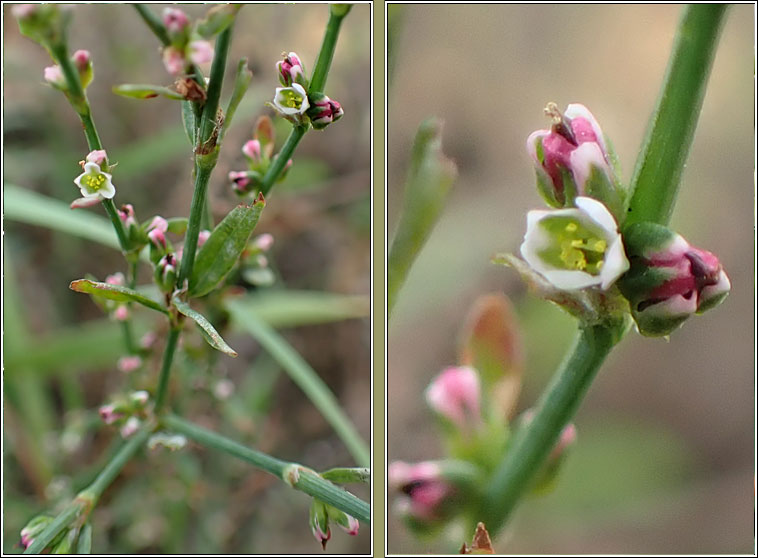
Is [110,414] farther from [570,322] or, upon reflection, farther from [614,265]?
[570,322]

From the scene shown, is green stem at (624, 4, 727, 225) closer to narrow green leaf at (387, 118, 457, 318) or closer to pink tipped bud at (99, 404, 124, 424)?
narrow green leaf at (387, 118, 457, 318)

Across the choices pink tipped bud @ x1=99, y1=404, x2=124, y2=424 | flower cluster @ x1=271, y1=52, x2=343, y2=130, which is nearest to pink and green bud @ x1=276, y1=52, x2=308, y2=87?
flower cluster @ x1=271, y1=52, x2=343, y2=130

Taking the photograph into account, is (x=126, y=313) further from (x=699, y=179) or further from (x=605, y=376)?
(x=699, y=179)

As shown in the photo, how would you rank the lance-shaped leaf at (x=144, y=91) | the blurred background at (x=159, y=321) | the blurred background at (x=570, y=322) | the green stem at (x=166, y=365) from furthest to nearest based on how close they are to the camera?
the blurred background at (x=570, y=322) → the blurred background at (x=159, y=321) → the green stem at (x=166, y=365) → the lance-shaped leaf at (x=144, y=91)

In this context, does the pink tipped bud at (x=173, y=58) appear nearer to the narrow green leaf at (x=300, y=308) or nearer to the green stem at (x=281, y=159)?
the green stem at (x=281, y=159)

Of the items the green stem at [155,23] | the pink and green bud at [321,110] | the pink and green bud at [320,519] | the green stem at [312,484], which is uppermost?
the green stem at [155,23]

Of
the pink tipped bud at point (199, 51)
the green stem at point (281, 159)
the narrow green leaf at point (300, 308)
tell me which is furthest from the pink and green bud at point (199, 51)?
the narrow green leaf at point (300, 308)

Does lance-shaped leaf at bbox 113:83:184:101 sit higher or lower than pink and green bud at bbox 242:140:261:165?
higher
